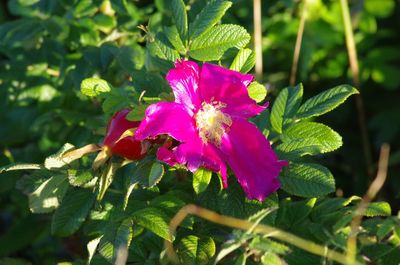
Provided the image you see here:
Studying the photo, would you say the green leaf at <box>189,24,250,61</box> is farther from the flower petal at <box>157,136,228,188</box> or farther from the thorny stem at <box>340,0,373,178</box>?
the thorny stem at <box>340,0,373,178</box>

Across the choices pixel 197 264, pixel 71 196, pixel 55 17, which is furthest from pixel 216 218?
pixel 55 17

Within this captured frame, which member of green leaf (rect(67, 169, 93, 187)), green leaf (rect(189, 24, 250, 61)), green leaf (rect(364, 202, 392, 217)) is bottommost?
green leaf (rect(67, 169, 93, 187))

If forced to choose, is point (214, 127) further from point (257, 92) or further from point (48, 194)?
point (48, 194)

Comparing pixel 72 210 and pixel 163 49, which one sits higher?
pixel 163 49

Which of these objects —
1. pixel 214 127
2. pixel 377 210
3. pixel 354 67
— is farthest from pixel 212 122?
pixel 354 67

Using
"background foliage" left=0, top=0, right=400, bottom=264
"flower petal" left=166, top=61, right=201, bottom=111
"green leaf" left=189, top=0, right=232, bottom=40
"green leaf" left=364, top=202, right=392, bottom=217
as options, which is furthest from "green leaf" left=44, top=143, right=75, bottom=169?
"green leaf" left=364, top=202, right=392, bottom=217

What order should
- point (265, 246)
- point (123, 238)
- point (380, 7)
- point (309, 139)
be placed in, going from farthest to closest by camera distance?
point (380, 7) < point (309, 139) < point (123, 238) < point (265, 246)

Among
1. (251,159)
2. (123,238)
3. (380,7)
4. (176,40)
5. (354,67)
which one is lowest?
(354,67)
